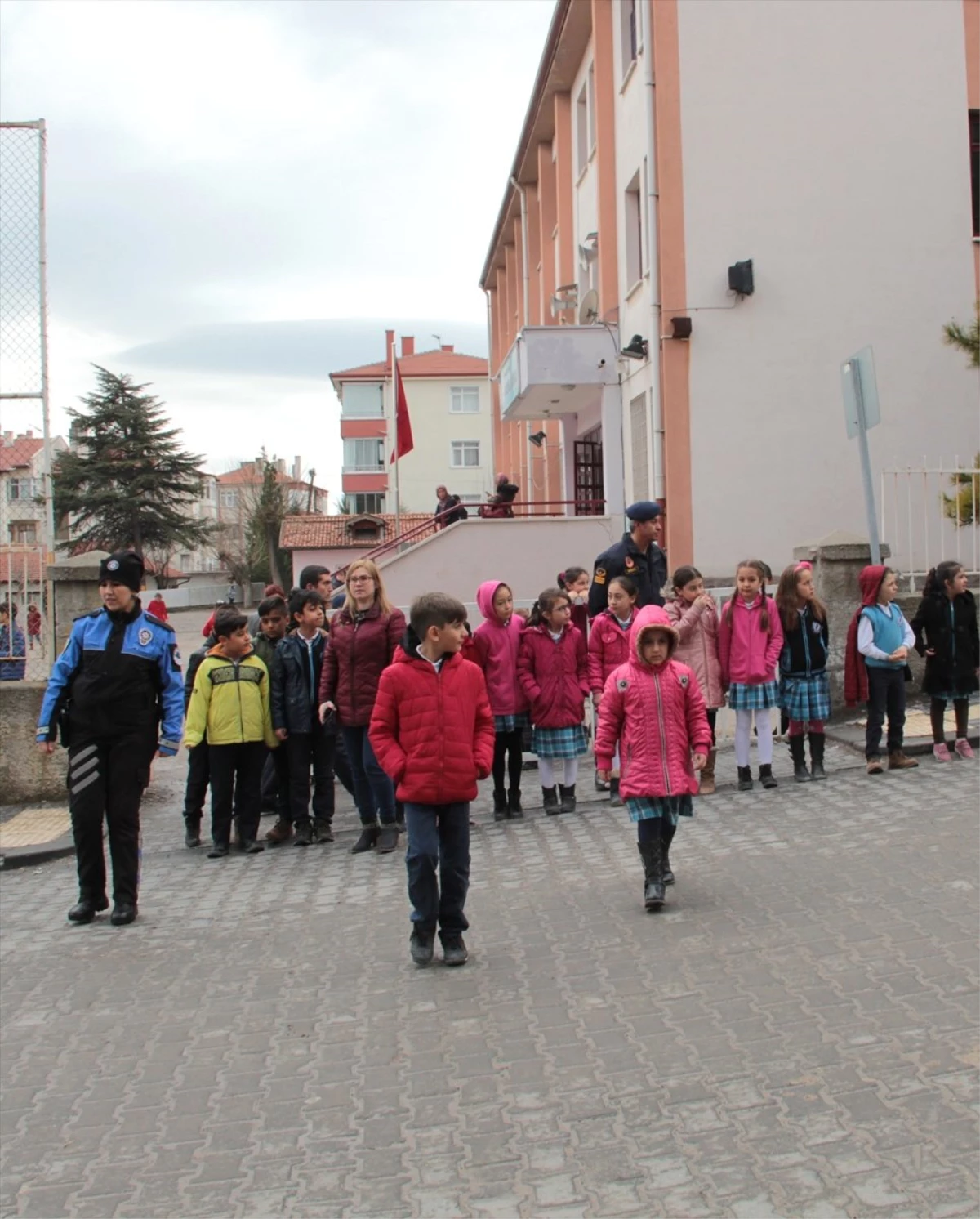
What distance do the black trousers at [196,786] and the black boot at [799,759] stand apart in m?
4.47

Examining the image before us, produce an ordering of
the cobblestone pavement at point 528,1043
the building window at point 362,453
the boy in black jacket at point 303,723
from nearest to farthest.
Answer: the cobblestone pavement at point 528,1043, the boy in black jacket at point 303,723, the building window at point 362,453

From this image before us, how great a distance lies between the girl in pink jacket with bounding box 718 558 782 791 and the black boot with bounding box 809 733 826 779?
1.28 feet

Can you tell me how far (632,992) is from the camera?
19.3 ft

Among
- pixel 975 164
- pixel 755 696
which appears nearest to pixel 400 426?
pixel 975 164

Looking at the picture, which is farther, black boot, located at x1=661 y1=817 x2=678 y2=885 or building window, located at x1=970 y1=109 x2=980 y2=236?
building window, located at x1=970 y1=109 x2=980 y2=236

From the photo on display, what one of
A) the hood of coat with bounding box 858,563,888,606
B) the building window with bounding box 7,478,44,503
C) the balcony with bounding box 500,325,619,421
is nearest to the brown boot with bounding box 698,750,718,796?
the hood of coat with bounding box 858,563,888,606

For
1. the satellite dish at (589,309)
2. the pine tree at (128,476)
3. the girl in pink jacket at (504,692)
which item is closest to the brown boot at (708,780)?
the girl in pink jacket at (504,692)

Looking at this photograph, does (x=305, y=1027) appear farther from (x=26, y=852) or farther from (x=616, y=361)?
(x=616, y=361)

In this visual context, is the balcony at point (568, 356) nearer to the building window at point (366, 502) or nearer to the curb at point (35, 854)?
the curb at point (35, 854)

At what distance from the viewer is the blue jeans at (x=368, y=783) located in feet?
30.3

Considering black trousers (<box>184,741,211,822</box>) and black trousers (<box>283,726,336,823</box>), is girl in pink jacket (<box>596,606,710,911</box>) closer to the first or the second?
black trousers (<box>283,726,336,823</box>)

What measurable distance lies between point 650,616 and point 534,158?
1018 inches

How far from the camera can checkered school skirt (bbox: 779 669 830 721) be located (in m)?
10.5

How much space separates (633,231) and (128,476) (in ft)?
140
